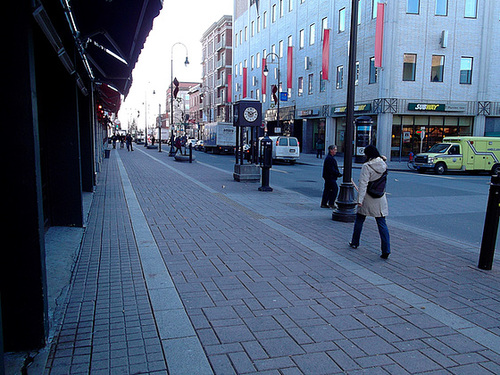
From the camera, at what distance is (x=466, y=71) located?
106 ft

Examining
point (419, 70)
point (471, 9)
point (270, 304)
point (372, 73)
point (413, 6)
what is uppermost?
point (471, 9)

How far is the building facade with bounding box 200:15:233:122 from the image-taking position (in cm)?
6950

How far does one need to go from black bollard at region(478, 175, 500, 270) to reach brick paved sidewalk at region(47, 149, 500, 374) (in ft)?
0.77

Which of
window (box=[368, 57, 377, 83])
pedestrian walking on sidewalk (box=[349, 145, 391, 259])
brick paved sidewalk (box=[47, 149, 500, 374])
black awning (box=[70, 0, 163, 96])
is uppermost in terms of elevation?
window (box=[368, 57, 377, 83])

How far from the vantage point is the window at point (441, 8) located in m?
31.0

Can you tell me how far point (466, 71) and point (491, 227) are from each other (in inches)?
1223

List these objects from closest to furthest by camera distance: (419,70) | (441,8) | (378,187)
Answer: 1. (378,187)
2. (441,8)
3. (419,70)

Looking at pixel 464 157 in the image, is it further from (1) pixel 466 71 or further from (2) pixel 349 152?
(2) pixel 349 152

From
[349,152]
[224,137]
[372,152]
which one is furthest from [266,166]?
[224,137]

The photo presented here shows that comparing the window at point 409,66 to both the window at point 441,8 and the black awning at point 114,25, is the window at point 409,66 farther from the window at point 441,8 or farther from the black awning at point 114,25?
A: the black awning at point 114,25

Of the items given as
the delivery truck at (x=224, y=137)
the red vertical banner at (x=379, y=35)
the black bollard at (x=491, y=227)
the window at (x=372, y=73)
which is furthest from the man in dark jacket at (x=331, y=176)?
the delivery truck at (x=224, y=137)

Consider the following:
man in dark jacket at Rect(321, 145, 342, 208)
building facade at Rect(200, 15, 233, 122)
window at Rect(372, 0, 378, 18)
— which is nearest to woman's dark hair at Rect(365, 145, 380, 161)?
man in dark jacket at Rect(321, 145, 342, 208)

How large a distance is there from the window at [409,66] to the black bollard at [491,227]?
27655 mm

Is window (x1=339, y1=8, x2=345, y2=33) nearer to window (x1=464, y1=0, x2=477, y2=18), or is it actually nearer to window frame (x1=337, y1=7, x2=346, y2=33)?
window frame (x1=337, y1=7, x2=346, y2=33)
